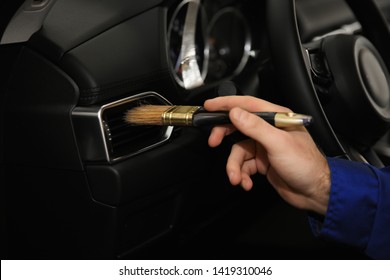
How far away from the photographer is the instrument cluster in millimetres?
1044

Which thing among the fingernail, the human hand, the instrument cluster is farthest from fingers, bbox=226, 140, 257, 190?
the instrument cluster

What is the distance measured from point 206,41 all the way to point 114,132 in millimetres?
410

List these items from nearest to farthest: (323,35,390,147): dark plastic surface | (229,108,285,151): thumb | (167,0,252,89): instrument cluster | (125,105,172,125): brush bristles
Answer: (229,108,285,151): thumb
(125,105,172,125): brush bristles
(323,35,390,147): dark plastic surface
(167,0,252,89): instrument cluster

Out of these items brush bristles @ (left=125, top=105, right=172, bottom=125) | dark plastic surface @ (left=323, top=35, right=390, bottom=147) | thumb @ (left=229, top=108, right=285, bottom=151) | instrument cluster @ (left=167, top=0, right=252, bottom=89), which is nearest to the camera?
thumb @ (left=229, top=108, right=285, bottom=151)

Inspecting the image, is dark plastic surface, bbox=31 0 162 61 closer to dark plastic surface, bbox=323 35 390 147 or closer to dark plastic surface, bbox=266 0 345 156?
dark plastic surface, bbox=266 0 345 156

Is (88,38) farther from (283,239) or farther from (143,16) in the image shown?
(283,239)

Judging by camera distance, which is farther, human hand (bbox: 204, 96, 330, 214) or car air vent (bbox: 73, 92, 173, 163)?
car air vent (bbox: 73, 92, 173, 163)

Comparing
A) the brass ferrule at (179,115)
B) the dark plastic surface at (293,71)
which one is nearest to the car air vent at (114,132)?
the brass ferrule at (179,115)

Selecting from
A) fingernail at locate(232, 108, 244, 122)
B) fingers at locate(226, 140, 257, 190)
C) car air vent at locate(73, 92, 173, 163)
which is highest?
fingernail at locate(232, 108, 244, 122)

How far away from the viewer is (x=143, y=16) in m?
0.92

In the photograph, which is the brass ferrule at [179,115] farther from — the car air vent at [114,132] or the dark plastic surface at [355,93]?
the dark plastic surface at [355,93]

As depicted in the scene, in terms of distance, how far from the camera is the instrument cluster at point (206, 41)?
104cm

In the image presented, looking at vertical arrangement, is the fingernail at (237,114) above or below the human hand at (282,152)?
above

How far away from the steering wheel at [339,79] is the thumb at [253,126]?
0.14 meters
